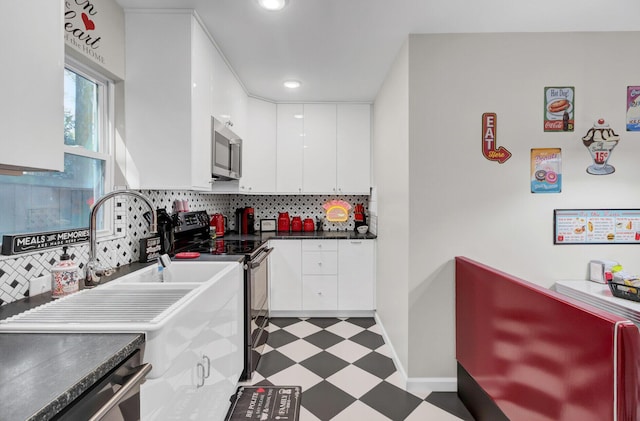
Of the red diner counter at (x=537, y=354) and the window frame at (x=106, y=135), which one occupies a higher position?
the window frame at (x=106, y=135)

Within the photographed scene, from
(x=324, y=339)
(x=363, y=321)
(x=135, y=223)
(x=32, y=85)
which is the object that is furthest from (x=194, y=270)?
(x=363, y=321)

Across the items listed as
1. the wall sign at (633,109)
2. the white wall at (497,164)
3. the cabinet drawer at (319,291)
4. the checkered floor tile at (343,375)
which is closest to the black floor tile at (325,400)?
the checkered floor tile at (343,375)

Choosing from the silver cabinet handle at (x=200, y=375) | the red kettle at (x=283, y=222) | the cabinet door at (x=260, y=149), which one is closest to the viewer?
the silver cabinet handle at (x=200, y=375)

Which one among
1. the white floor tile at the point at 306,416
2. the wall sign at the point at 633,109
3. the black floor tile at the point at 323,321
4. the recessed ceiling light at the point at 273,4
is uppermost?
the recessed ceiling light at the point at 273,4

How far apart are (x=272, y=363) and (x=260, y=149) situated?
2.18 metres

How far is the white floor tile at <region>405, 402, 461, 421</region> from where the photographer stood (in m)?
1.81

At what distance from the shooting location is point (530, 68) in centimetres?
204

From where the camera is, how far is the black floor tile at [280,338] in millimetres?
2733

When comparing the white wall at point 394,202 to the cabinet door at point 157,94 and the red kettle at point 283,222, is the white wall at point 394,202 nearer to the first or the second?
the red kettle at point 283,222

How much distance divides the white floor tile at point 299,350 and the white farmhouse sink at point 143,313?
1.15m

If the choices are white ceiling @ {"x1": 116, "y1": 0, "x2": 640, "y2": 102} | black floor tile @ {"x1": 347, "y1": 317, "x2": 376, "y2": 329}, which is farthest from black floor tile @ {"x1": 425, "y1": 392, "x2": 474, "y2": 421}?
white ceiling @ {"x1": 116, "y1": 0, "x2": 640, "y2": 102}

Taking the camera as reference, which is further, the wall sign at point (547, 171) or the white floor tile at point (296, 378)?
the white floor tile at point (296, 378)

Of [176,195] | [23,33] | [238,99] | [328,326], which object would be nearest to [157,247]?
[176,195]

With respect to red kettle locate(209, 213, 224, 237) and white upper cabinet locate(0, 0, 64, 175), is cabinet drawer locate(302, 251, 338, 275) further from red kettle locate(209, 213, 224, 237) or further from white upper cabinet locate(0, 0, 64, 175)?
white upper cabinet locate(0, 0, 64, 175)
